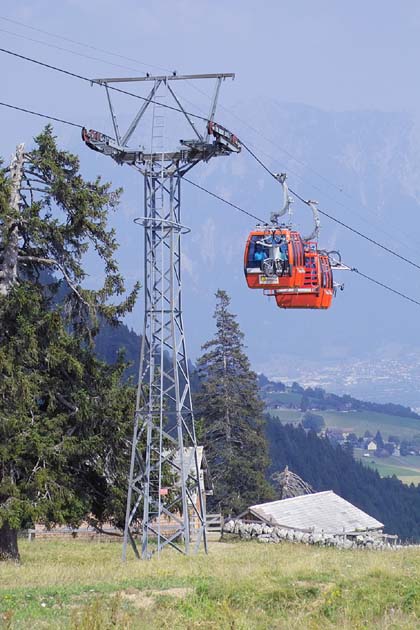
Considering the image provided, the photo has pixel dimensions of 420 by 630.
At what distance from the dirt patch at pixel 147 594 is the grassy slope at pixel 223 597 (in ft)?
0.06

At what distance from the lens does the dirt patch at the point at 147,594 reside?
65.0 ft

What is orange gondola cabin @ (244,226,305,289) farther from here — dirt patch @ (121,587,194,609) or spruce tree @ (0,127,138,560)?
dirt patch @ (121,587,194,609)

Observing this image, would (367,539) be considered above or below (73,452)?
below

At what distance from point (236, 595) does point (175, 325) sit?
1292cm

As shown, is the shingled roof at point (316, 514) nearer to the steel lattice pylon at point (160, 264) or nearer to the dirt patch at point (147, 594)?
the steel lattice pylon at point (160, 264)

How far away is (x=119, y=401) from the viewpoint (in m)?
34.5

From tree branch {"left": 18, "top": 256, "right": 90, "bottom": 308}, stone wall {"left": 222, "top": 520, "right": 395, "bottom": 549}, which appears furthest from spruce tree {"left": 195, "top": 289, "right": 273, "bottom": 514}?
tree branch {"left": 18, "top": 256, "right": 90, "bottom": 308}

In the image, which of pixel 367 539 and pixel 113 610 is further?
pixel 367 539

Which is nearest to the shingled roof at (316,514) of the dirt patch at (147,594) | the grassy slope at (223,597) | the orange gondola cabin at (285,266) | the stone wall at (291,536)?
the stone wall at (291,536)

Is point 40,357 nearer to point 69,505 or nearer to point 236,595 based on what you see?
point 69,505

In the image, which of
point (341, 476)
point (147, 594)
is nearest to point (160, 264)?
point (147, 594)

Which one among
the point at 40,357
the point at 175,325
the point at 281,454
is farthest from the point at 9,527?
the point at 281,454

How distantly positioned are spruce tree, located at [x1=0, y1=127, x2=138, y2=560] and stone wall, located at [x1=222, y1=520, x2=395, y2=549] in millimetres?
14925

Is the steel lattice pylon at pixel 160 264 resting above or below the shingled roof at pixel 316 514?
above
